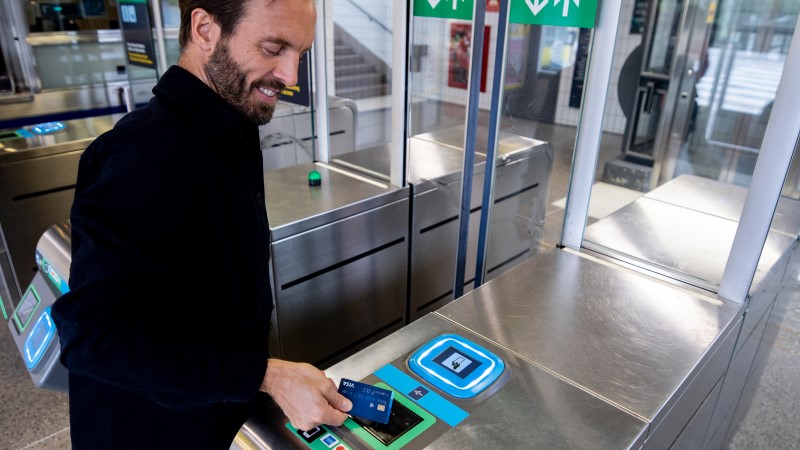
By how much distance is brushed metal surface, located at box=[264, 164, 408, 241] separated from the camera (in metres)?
1.81

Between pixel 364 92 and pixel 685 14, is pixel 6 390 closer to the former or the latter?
pixel 364 92

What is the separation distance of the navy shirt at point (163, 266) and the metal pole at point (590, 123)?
3.01 feet

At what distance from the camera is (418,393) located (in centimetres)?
107

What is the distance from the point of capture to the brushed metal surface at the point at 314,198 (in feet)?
5.92

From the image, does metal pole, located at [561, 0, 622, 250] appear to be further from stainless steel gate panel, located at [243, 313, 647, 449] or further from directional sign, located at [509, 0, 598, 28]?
stainless steel gate panel, located at [243, 313, 647, 449]

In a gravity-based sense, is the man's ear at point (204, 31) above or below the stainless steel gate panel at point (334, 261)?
above

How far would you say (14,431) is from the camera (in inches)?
81.0

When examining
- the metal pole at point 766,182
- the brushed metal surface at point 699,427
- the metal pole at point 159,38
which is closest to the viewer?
the metal pole at point 766,182

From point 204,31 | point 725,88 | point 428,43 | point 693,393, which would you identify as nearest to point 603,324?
point 693,393

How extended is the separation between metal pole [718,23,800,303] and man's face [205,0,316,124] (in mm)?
995

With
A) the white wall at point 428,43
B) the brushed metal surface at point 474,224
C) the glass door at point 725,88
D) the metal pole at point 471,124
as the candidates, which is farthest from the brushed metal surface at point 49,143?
the glass door at point 725,88

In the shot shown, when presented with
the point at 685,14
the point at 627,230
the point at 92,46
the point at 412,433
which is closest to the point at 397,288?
the point at 627,230

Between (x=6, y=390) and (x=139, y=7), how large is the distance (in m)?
2.14

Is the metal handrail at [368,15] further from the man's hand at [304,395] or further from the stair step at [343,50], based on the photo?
the man's hand at [304,395]
